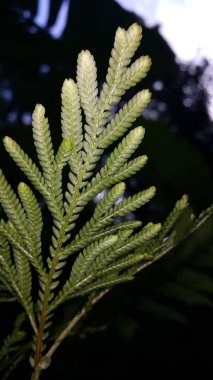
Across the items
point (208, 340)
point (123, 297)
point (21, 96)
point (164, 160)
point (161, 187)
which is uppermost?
point (21, 96)

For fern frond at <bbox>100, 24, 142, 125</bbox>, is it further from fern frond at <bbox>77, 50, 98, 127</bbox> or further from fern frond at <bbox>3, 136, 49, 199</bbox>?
fern frond at <bbox>3, 136, 49, 199</bbox>

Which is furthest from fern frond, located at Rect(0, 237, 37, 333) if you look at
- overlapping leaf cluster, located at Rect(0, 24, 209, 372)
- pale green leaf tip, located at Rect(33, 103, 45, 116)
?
pale green leaf tip, located at Rect(33, 103, 45, 116)

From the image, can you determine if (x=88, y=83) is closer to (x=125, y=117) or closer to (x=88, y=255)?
(x=125, y=117)

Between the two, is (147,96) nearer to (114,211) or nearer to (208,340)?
(114,211)

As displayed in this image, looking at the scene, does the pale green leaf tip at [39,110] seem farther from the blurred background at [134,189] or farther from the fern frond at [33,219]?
the blurred background at [134,189]

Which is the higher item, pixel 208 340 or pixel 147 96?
pixel 147 96

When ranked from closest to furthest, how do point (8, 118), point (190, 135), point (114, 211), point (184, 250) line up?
point (114, 211) < point (184, 250) < point (8, 118) < point (190, 135)

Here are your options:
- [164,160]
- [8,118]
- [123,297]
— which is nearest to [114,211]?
[123,297]
